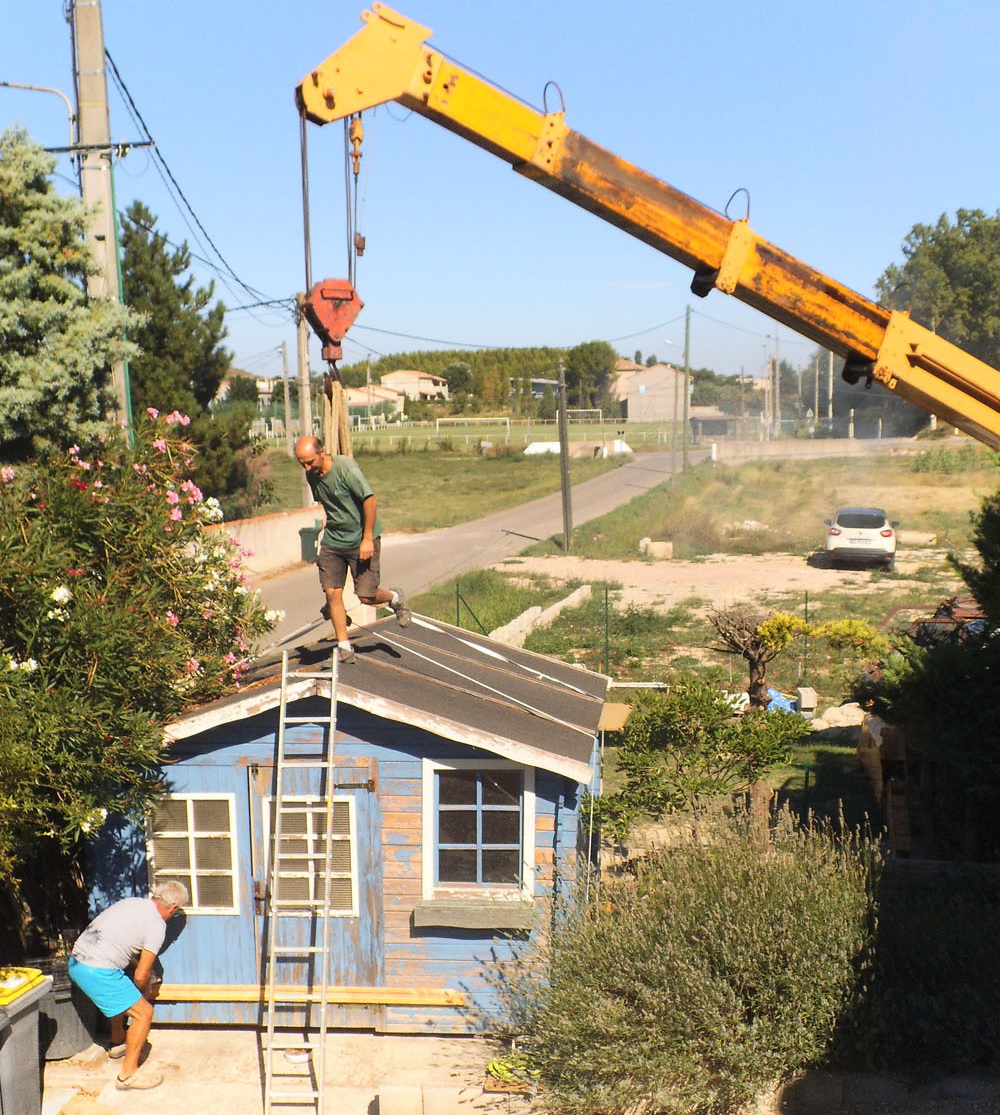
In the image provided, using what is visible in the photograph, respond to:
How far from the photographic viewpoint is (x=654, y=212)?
26.0 feet

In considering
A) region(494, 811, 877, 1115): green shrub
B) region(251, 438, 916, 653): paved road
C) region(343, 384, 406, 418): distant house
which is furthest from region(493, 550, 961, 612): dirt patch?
region(343, 384, 406, 418): distant house

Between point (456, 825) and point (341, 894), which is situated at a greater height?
point (456, 825)

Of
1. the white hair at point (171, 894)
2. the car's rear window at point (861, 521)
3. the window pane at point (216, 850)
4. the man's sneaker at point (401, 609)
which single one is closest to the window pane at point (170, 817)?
the window pane at point (216, 850)

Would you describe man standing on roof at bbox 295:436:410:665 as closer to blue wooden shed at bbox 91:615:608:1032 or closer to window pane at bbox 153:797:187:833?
blue wooden shed at bbox 91:615:608:1032

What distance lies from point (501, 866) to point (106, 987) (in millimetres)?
2755

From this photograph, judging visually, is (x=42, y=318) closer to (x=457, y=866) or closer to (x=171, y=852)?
(x=171, y=852)

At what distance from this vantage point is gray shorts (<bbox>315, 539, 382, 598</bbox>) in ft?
27.6

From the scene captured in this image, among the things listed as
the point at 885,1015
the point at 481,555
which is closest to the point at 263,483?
the point at 481,555

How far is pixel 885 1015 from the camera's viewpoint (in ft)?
22.5

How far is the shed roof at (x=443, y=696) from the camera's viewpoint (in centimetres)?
750

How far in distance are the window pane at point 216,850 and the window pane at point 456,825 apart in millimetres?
1535

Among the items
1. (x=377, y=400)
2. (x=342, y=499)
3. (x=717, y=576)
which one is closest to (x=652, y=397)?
(x=377, y=400)

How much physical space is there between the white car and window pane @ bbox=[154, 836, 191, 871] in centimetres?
2392

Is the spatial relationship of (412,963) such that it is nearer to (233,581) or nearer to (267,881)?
(267,881)
